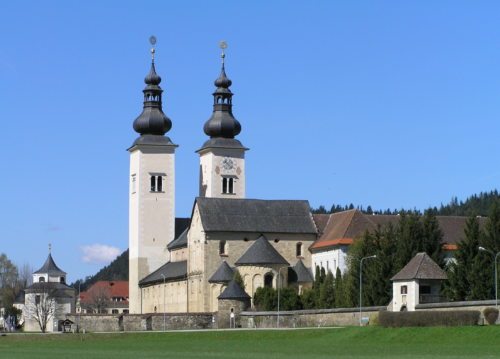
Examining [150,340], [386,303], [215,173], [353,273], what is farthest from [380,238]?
[215,173]

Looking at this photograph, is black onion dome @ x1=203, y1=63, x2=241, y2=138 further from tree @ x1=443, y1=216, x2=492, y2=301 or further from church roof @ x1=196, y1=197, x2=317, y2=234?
tree @ x1=443, y1=216, x2=492, y2=301

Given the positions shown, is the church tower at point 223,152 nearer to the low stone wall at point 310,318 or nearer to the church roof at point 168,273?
the church roof at point 168,273

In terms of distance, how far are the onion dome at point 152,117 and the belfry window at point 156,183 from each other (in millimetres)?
3694

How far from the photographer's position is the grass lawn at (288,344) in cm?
6334

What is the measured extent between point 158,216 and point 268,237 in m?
18.9

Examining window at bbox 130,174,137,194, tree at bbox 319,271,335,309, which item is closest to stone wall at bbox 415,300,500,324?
tree at bbox 319,271,335,309

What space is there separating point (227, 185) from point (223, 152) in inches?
139

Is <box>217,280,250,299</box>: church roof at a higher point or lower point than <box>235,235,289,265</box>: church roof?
lower

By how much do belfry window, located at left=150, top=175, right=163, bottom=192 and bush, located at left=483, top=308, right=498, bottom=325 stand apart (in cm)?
7589

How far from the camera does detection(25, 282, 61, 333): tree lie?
527 ft

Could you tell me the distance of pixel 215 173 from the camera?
150 m

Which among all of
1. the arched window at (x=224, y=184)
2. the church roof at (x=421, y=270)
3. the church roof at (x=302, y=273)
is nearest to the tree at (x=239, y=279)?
the church roof at (x=302, y=273)

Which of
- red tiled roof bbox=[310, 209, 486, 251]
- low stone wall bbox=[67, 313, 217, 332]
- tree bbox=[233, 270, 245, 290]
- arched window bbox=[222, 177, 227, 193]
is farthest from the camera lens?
arched window bbox=[222, 177, 227, 193]

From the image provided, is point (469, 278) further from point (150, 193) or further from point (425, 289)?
point (150, 193)
